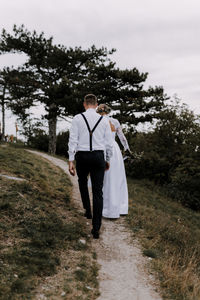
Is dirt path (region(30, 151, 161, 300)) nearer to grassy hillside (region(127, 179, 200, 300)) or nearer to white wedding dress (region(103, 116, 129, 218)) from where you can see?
grassy hillside (region(127, 179, 200, 300))

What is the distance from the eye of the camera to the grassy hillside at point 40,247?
322cm

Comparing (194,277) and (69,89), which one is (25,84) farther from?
(194,277)

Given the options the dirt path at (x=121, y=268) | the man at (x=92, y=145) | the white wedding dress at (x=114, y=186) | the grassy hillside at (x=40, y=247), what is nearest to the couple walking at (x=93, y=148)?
the man at (x=92, y=145)

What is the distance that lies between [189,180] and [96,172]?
14665 mm

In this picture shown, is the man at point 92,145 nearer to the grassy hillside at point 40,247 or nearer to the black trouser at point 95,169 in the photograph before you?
the black trouser at point 95,169

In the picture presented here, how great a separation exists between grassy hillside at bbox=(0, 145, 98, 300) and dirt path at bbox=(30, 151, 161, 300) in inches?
5.9

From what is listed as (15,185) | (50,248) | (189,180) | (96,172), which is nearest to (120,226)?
(96,172)

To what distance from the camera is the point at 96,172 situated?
4840mm

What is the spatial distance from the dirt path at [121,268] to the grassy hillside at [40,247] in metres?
0.15

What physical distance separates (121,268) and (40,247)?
1140 mm

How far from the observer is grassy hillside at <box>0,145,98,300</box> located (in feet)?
10.6

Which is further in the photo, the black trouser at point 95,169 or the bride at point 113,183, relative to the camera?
the bride at point 113,183

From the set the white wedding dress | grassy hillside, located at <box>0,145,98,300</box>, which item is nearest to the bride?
the white wedding dress

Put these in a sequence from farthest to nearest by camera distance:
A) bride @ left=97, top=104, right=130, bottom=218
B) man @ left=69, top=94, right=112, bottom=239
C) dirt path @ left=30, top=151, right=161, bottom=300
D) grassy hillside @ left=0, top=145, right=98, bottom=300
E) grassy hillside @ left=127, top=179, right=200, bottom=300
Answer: bride @ left=97, top=104, right=130, bottom=218 → man @ left=69, top=94, right=112, bottom=239 → grassy hillside @ left=127, top=179, right=200, bottom=300 → dirt path @ left=30, top=151, right=161, bottom=300 → grassy hillside @ left=0, top=145, right=98, bottom=300
